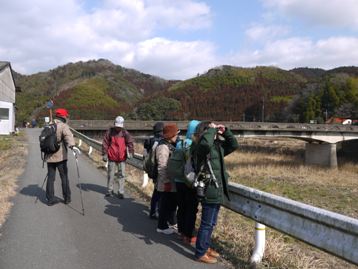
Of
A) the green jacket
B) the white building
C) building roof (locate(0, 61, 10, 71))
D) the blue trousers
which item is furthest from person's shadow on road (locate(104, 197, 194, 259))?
building roof (locate(0, 61, 10, 71))

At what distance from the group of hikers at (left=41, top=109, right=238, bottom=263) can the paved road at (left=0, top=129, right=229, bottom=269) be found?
10.3 inches

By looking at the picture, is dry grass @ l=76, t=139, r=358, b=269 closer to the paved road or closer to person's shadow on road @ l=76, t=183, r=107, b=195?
the paved road

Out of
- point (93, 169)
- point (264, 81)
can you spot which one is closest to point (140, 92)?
point (264, 81)

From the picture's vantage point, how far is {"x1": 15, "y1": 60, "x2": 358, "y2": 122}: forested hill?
331ft

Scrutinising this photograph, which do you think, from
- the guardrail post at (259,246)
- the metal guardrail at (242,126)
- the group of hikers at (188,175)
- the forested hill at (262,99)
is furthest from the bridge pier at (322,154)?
the forested hill at (262,99)

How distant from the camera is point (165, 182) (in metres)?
6.42

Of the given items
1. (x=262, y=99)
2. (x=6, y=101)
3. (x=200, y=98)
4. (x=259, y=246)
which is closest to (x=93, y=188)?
(x=259, y=246)

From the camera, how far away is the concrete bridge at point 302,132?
37.8 meters

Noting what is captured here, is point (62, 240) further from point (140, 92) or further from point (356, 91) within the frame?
point (140, 92)

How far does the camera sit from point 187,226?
19.2ft

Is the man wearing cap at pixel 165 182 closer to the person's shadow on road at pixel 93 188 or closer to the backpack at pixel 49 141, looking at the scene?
the backpack at pixel 49 141

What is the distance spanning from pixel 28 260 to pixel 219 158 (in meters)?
2.59

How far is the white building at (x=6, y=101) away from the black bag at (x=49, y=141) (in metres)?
31.7

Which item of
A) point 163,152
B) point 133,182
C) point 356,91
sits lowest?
point 133,182
